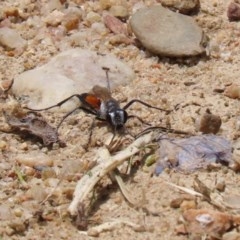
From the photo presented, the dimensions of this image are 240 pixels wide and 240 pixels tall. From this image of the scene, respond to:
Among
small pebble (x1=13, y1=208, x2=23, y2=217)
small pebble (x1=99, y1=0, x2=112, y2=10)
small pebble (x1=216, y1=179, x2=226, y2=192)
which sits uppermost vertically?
small pebble (x1=216, y1=179, x2=226, y2=192)

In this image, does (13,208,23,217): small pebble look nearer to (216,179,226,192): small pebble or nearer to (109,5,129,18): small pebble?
(216,179,226,192): small pebble

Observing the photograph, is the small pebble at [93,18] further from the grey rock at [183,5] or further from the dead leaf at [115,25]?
the grey rock at [183,5]

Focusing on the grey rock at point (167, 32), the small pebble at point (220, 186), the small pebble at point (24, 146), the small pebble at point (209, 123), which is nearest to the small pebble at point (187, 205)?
the small pebble at point (220, 186)

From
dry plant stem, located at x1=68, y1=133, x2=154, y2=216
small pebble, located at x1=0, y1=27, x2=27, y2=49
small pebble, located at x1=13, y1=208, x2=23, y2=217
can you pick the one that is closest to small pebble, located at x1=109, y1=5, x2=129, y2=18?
small pebble, located at x1=0, y1=27, x2=27, y2=49

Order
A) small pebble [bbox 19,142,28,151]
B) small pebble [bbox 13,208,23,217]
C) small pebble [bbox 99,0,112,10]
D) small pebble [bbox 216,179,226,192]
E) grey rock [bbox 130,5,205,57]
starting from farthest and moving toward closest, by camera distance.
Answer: small pebble [bbox 99,0,112,10], grey rock [bbox 130,5,205,57], small pebble [bbox 19,142,28,151], small pebble [bbox 216,179,226,192], small pebble [bbox 13,208,23,217]

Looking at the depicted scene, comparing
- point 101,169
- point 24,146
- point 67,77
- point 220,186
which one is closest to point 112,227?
point 101,169

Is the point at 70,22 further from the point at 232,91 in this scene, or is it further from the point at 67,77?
the point at 232,91
